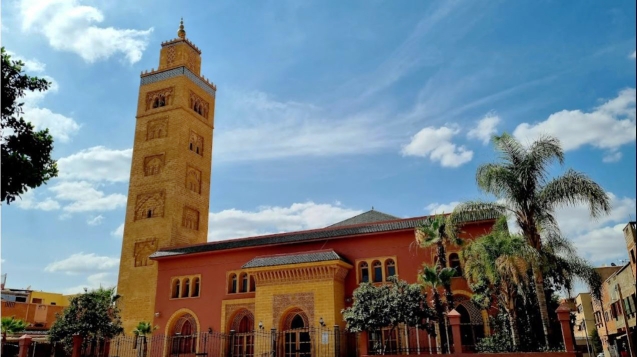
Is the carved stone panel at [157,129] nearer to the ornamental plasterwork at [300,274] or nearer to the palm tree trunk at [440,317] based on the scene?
the ornamental plasterwork at [300,274]

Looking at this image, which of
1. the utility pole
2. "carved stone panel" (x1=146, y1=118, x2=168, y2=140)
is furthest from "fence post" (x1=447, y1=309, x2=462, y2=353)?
"carved stone panel" (x1=146, y1=118, x2=168, y2=140)

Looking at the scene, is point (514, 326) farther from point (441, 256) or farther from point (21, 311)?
point (21, 311)

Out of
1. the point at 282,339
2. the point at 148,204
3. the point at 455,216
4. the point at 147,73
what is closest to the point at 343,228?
the point at 282,339

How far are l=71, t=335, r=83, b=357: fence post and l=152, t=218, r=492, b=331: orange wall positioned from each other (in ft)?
18.2

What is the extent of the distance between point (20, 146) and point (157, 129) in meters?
24.3

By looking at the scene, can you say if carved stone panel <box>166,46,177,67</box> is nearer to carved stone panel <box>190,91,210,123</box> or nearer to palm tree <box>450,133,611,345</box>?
carved stone panel <box>190,91,210,123</box>

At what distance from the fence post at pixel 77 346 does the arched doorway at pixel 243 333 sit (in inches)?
274

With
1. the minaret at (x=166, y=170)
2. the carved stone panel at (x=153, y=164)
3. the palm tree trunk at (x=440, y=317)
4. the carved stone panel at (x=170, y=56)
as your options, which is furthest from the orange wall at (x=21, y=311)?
the palm tree trunk at (x=440, y=317)

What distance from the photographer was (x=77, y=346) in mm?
22969

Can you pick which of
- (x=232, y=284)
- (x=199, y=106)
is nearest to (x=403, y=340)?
(x=232, y=284)

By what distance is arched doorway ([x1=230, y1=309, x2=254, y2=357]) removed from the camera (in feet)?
83.2

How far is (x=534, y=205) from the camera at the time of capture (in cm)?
1742

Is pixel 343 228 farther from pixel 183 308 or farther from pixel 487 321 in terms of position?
pixel 183 308

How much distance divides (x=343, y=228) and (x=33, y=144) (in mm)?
16240
